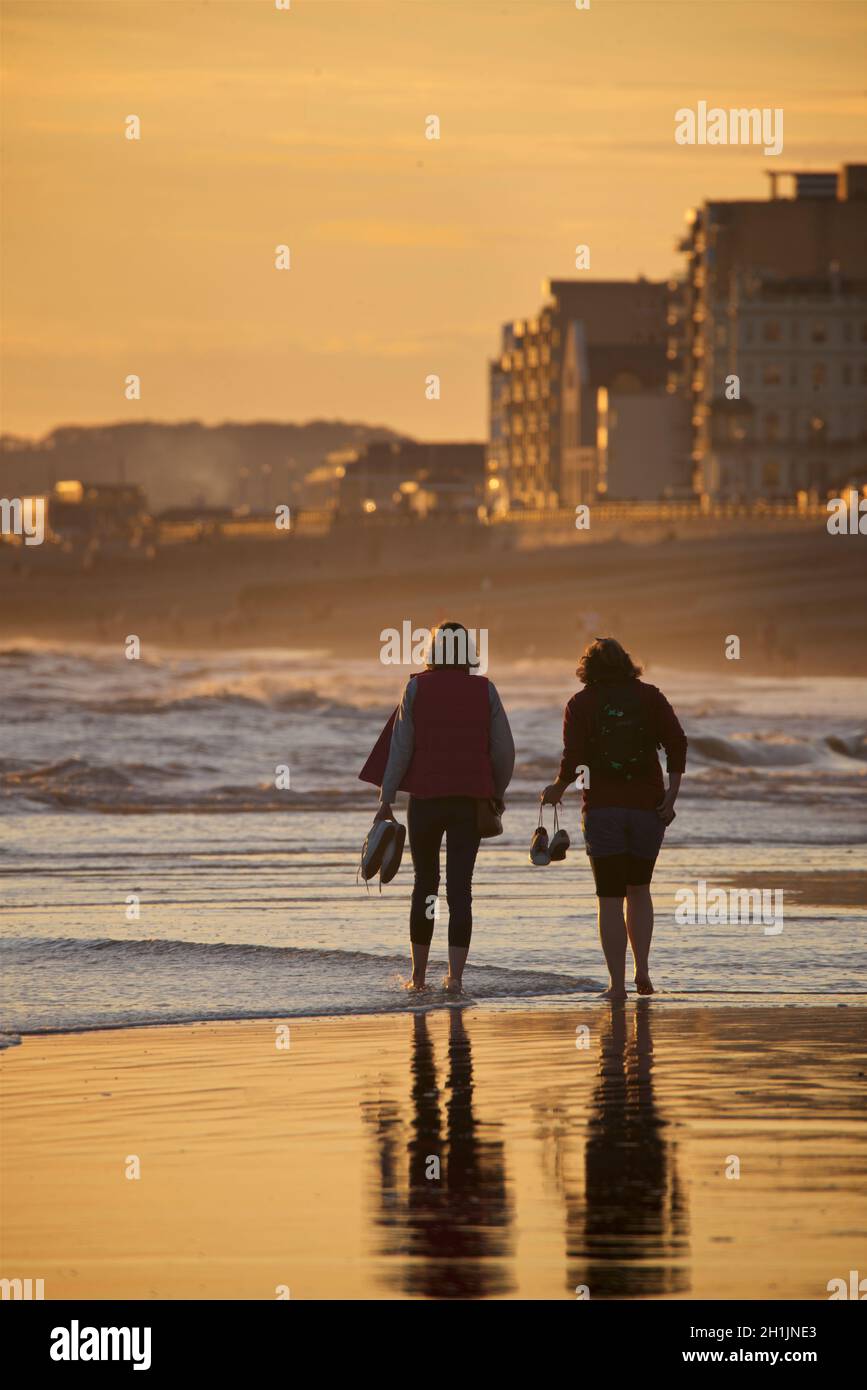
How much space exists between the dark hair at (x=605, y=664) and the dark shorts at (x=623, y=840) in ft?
1.99

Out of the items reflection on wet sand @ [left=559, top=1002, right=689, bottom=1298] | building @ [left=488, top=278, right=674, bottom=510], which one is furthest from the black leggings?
building @ [left=488, top=278, right=674, bottom=510]

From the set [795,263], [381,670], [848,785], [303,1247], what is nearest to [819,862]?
[848,785]

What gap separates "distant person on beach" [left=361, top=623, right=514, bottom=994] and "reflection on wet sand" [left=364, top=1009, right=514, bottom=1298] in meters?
2.46

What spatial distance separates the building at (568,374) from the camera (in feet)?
470

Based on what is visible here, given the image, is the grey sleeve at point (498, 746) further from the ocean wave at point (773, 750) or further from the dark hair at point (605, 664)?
the ocean wave at point (773, 750)

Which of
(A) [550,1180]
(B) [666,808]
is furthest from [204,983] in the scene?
(A) [550,1180]

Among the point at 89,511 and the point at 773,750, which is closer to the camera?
the point at 773,750

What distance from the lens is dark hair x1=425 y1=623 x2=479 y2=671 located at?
1120 cm

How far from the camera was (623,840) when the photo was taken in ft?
36.1

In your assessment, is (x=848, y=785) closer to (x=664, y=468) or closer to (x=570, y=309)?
(x=664, y=468)

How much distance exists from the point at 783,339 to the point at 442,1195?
372 ft

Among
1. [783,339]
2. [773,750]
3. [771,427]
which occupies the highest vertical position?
[783,339]

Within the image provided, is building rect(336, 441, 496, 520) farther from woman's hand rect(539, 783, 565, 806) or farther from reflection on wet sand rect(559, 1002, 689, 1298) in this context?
reflection on wet sand rect(559, 1002, 689, 1298)

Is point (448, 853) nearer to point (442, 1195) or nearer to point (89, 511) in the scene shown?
point (442, 1195)
